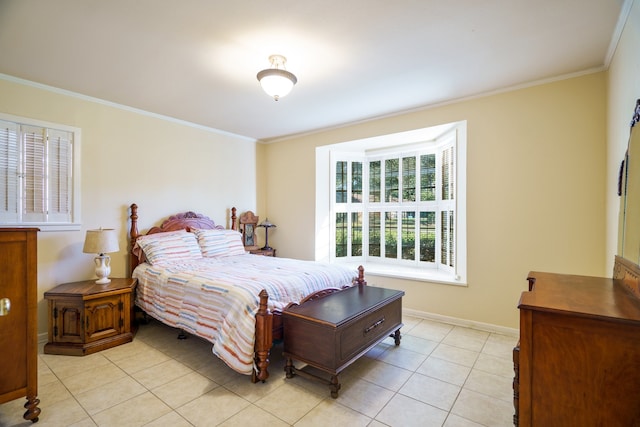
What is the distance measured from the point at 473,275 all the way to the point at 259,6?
3.12 metres

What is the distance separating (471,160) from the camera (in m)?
3.22

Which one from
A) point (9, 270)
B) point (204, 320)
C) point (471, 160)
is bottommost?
point (204, 320)

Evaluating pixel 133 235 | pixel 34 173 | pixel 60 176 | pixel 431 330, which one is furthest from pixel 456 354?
pixel 34 173

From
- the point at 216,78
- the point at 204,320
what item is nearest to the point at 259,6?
the point at 216,78

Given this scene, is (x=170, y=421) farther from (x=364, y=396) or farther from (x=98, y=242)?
(x=98, y=242)

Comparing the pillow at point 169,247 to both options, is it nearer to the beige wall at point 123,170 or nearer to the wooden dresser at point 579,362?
the beige wall at point 123,170

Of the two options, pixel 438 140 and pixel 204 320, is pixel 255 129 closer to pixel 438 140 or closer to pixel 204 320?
pixel 438 140

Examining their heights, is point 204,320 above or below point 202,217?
below

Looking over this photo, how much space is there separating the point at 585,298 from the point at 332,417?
4.84 ft

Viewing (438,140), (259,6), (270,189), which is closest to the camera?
(259,6)

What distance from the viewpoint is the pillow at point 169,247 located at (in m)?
3.23

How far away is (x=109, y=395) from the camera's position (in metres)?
2.02

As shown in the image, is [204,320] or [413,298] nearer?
[204,320]

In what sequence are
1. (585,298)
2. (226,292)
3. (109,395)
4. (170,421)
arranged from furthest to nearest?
(226,292) → (109,395) → (170,421) → (585,298)
